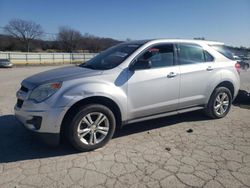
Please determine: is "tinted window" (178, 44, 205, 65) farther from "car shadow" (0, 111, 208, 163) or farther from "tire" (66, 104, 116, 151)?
"tire" (66, 104, 116, 151)

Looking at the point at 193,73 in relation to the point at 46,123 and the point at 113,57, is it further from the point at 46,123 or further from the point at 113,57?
the point at 46,123

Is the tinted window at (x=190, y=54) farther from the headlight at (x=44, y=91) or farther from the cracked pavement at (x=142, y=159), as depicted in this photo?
the headlight at (x=44, y=91)

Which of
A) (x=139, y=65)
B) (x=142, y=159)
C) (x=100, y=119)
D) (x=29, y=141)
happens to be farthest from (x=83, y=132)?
(x=139, y=65)

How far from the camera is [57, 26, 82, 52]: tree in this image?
71.8 m

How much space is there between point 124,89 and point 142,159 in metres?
1.15

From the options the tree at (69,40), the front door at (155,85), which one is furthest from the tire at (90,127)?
the tree at (69,40)

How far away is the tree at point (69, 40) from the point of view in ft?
235

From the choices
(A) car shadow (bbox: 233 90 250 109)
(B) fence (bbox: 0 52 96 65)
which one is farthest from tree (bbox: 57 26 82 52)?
(A) car shadow (bbox: 233 90 250 109)

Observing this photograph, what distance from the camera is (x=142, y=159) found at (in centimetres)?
365

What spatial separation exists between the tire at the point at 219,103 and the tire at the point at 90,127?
2.39 meters

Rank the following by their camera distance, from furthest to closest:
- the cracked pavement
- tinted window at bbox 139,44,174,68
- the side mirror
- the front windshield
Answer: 1. tinted window at bbox 139,44,174,68
2. the front windshield
3. the side mirror
4. the cracked pavement

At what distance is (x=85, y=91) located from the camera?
375 centimetres

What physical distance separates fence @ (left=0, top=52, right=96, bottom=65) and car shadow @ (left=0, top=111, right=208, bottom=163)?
1565 inches

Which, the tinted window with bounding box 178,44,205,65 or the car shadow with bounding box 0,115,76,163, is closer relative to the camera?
the car shadow with bounding box 0,115,76,163
